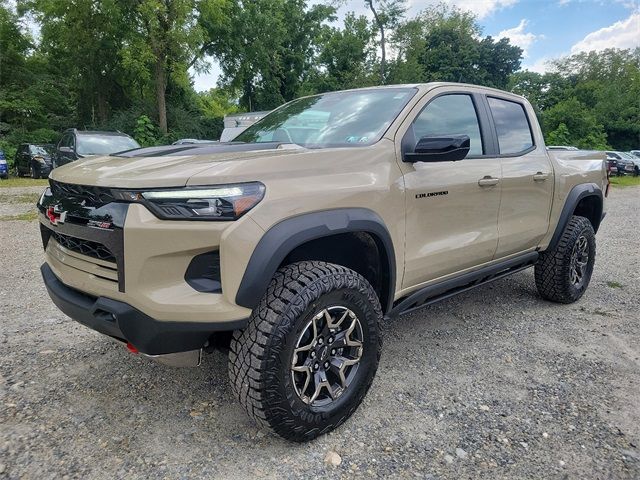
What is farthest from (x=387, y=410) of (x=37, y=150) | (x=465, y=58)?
(x=465, y=58)

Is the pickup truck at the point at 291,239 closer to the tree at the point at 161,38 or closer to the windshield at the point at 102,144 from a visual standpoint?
the windshield at the point at 102,144

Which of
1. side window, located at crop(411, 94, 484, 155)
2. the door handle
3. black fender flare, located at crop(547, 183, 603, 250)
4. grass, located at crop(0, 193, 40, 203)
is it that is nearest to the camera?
side window, located at crop(411, 94, 484, 155)

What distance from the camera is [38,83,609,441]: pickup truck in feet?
6.41

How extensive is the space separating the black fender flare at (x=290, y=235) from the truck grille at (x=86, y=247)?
61 cm

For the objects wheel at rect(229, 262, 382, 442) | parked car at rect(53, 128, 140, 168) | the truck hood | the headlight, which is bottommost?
wheel at rect(229, 262, 382, 442)

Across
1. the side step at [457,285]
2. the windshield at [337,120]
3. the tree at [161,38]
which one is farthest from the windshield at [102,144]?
the tree at [161,38]

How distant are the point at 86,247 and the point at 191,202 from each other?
627 millimetres

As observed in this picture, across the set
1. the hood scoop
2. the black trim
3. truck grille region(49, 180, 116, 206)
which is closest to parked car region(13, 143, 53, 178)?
the hood scoop

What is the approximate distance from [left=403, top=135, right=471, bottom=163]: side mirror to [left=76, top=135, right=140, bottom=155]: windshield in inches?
384

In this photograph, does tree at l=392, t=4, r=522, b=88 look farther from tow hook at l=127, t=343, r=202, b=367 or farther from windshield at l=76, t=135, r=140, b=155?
tow hook at l=127, t=343, r=202, b=367

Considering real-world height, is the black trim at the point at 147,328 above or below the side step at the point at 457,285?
above

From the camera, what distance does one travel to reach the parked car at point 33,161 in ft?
57.3

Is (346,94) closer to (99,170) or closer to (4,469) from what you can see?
(99,170)

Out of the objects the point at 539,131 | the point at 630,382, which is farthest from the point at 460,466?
the point at 539,131
